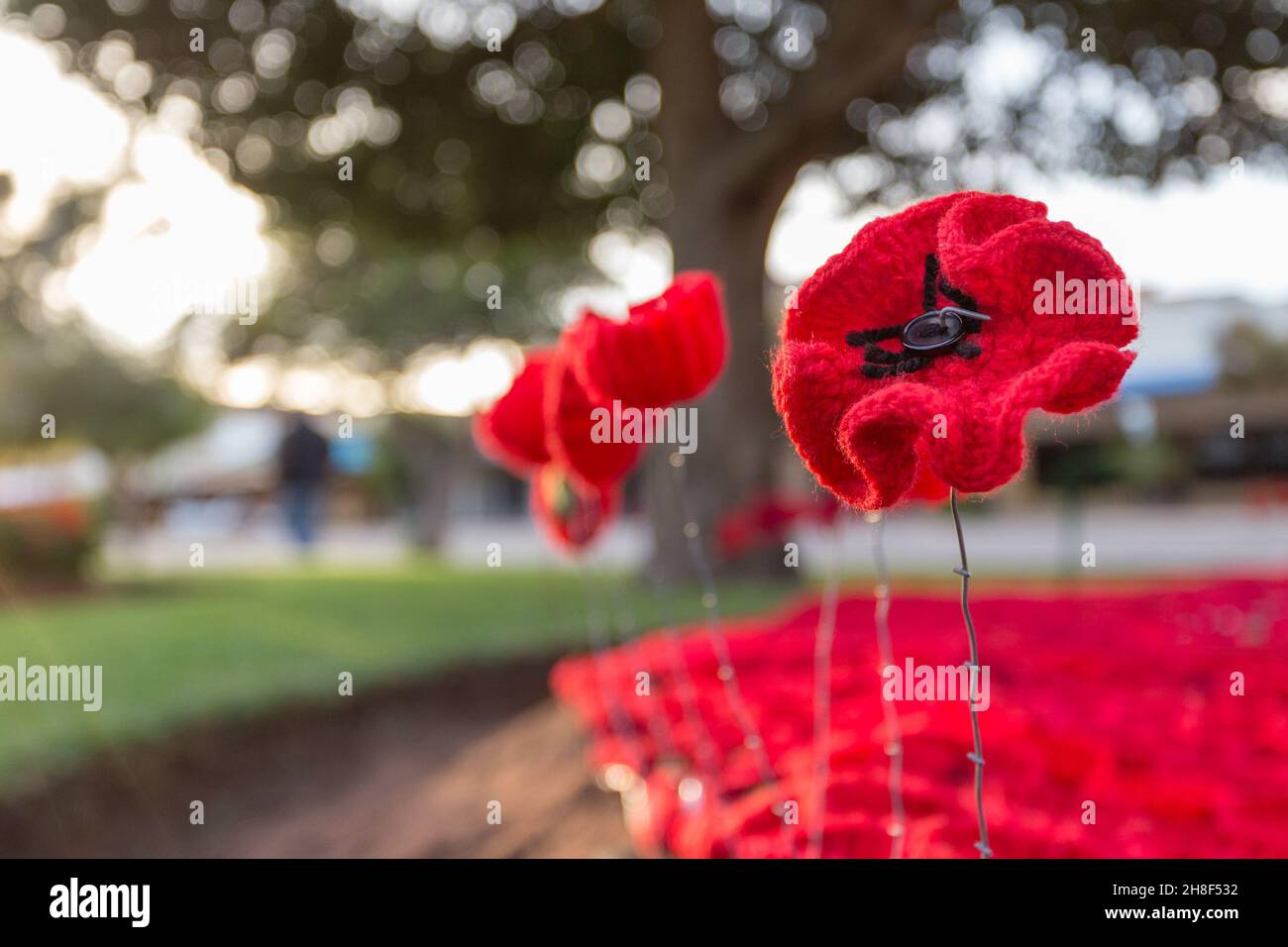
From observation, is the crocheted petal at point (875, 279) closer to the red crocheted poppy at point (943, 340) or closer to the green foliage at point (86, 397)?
the red crocheted poppy at point (943, 340)

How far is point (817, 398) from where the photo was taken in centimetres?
71

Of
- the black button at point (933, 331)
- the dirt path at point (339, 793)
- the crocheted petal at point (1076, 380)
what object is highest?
the black button at point (933, 331)

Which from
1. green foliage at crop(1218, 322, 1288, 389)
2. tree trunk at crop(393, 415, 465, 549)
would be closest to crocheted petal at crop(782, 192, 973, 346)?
green foliage at crop(1218, 322, 1288, 389)

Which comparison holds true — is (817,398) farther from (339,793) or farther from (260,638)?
(260,638)

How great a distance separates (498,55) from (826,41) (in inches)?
104

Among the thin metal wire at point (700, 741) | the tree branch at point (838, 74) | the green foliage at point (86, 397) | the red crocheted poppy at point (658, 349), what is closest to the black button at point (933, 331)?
the red crocheted poppy at point (658, 349)

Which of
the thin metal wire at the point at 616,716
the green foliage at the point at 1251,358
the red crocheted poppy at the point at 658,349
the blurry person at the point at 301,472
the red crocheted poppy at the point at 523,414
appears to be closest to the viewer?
the red crocheted poppy at the point at 658,349

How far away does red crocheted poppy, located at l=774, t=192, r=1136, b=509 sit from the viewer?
640 mm

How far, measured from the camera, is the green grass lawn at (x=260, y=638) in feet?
11.6

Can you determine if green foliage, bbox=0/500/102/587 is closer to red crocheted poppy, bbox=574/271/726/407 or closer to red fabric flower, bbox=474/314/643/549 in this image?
red fabric flower, bbox=474/314/643/549

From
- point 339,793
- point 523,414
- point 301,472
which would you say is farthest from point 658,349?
point 301,472

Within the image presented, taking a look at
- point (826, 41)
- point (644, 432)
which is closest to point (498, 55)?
point (826, 41)

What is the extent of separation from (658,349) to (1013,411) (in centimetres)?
46

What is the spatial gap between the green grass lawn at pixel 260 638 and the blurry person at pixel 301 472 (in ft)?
3.14
